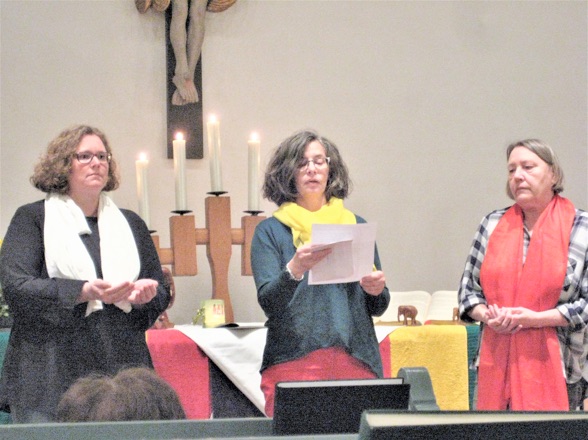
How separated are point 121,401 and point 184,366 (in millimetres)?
1748

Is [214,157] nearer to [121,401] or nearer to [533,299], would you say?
[533,299]

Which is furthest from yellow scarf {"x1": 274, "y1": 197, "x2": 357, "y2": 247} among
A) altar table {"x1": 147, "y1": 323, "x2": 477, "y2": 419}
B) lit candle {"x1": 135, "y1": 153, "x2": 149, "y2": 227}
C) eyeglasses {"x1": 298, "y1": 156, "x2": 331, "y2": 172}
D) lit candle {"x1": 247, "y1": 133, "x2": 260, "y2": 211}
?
lit candle {"x1": 135, "y1": 153, "x2": 149, "y2": 227}

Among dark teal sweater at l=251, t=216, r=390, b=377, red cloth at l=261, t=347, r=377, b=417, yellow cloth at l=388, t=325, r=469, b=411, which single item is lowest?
yellow cloth at l=388, t=325, r=469, b=411

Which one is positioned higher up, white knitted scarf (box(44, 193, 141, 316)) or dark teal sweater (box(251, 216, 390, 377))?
white knitted scarf (box(44, 193, 141, 316))

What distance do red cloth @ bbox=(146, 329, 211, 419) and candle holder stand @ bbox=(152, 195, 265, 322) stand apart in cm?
50

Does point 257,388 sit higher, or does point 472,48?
point 472,48

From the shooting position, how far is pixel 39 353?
2.07 meters

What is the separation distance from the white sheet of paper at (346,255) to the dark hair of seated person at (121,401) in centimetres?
107

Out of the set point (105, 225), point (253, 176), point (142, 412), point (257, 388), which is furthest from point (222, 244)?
point (142, 412)

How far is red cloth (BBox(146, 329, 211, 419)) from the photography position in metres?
2.70

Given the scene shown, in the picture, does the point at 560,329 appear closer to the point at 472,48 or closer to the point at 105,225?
the point at 105,225

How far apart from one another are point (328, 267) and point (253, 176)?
1.15 m

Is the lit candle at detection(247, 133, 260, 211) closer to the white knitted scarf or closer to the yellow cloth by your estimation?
the yellow cloth

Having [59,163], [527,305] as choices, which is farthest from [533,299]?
[59,163]
